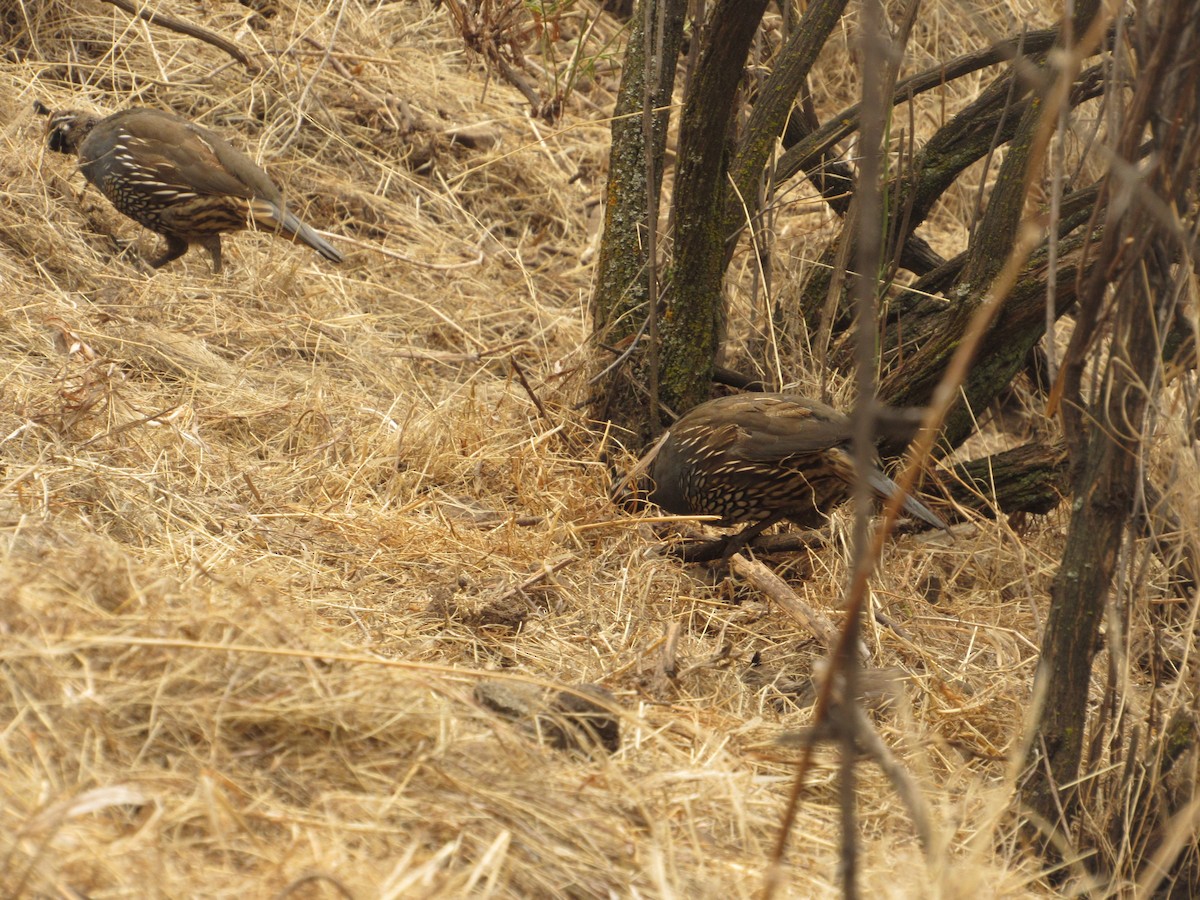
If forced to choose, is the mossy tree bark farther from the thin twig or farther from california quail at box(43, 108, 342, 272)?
Result: the thin twig

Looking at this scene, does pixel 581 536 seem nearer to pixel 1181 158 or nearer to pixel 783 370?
pixel 783 370

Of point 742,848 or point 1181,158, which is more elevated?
point 1181,158

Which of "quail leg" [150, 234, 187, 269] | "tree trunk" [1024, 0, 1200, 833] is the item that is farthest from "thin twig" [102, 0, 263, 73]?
→ "tree trunk" [1024, 0, 1200, 833]

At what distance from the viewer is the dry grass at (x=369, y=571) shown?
2.51 m

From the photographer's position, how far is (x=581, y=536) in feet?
16.3

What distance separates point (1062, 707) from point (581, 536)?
7.41 ft

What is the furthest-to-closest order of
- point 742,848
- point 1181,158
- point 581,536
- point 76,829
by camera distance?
point 581,536
point 742,848
point 1181,158
point 76,829

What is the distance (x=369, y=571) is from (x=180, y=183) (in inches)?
123

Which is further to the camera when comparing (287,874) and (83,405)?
(83,405)

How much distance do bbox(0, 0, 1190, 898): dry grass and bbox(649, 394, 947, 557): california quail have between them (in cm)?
25

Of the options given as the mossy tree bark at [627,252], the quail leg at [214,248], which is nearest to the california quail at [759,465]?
the mossy tree bark at [627,252]

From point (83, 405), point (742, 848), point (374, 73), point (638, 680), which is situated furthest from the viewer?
point (374, 73)

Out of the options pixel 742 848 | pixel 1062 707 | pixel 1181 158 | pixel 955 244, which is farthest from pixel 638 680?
pixel 955 244

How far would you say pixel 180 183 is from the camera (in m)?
6.58
